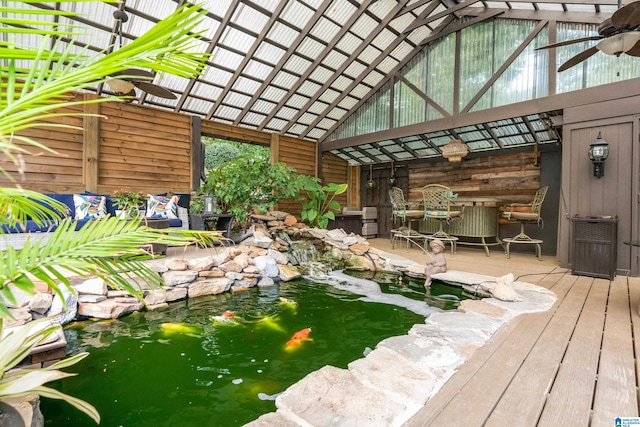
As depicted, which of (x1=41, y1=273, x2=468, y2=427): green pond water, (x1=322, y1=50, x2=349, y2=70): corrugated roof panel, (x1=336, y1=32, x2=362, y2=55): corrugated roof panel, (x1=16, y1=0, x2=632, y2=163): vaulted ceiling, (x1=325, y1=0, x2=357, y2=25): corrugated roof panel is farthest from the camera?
(x1=322, y1=50, x2=349, y2=70): corrugated roof panel

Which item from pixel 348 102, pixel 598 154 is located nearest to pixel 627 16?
pixel 598 154

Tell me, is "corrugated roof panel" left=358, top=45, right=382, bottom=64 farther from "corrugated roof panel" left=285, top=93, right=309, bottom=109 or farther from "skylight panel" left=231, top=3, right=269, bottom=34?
"skylight panel" left=231, top=3, right=269, bottom=34

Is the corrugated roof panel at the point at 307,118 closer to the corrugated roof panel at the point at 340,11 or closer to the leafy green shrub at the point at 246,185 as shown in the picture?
the corrugated roof panel at the point at 340,11

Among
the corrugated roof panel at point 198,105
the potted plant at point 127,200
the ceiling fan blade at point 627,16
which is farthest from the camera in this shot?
the corrugated roof panel at point 198,105

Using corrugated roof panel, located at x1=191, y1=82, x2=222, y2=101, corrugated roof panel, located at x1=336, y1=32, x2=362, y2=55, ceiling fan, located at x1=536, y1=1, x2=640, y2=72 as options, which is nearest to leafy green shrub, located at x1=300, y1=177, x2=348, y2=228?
corrugated roof panel, located at x1=191, y1=82, x2=222, y2=101

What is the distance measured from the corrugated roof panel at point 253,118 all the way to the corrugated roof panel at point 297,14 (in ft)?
6.91

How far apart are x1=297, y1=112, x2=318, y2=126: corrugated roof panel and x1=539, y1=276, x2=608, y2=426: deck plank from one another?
6347mm

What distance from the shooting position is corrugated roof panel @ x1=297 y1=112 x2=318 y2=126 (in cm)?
749

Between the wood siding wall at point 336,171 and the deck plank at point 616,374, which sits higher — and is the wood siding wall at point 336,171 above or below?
above

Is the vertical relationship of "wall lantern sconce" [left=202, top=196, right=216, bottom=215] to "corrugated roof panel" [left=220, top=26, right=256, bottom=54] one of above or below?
below

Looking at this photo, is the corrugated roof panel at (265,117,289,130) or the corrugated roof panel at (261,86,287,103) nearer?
the corrugated roof panel at (261,86,287,103)

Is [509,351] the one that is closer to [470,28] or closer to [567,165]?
[567,165]

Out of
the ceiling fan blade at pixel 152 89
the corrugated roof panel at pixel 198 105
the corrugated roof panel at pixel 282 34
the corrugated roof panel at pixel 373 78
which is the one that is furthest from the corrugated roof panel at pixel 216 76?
the corrugated roof panel at pixel 373 78

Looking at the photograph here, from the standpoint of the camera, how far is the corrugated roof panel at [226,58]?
5477 millimetres
